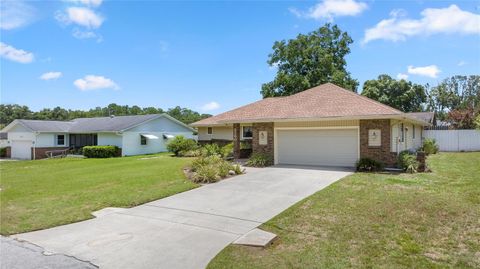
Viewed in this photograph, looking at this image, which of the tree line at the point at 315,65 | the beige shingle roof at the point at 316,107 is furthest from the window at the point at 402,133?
the tree line at the point at 315,65

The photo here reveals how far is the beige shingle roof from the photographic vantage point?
48.1 ft

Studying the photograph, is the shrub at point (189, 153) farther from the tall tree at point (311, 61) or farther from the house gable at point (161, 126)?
the tall tree at point (311, 61)

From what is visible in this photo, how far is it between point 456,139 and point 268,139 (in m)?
17.6

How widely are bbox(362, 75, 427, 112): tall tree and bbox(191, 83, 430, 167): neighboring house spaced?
1104 inches

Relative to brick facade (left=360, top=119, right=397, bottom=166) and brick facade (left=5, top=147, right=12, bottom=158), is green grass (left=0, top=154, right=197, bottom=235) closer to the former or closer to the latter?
brick facade (left=360, top=119, right=397, bottom=166)

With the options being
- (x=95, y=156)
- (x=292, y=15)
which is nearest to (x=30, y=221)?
(x=292, y=15)

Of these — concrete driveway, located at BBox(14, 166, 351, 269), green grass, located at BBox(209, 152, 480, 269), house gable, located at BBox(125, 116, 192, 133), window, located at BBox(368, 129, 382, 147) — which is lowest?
concrete driveway, located at BBox(14, 166, 351, 269)

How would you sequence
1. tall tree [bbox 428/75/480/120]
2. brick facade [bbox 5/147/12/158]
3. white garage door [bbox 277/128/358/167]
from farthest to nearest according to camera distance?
tall tree [bbox 428/75/480/120]
brick facade [bbox 5/147/12/158]
white garage door [bbox 277/128/358/167]

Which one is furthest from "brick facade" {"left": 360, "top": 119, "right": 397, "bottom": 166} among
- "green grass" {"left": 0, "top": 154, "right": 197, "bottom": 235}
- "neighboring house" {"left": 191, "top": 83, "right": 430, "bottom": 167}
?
"green grass" {"left": 0, "top": 154, "right": 197, "bottom": 235}

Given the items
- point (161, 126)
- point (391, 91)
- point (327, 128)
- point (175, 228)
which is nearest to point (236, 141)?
point (327, 128)

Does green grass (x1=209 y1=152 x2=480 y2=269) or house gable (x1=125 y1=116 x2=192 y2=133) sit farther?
house gable (x1=125 y1=116 x2=192 y2=133)

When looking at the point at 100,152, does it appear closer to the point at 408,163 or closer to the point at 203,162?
the point at 203,162

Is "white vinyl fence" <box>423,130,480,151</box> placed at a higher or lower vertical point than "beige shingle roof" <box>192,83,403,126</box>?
lower

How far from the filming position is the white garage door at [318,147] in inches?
592
